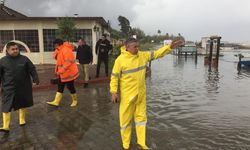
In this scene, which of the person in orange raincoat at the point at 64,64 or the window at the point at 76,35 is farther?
the window at the point at 76,35

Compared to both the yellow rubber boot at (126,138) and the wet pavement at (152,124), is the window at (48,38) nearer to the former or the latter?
the wet pavement at (152,124)

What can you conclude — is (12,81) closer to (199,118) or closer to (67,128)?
(67,128)

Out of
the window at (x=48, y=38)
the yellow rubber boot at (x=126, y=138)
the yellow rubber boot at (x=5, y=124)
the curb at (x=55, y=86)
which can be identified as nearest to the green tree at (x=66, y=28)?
the window at (x=48, y=38)

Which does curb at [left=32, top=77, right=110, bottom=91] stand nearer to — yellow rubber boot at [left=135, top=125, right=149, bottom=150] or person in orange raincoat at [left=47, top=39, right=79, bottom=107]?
person in orange raincoat at [left=47, top=39, right=79, bottom=107]

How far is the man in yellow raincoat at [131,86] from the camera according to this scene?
193 inches

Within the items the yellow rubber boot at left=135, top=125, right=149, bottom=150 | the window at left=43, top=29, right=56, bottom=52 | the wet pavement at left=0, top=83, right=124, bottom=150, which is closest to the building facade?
the window at left=43, top=29, right=56, bottom=52

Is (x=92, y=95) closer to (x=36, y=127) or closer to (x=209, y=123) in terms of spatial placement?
(x=36, y=127)

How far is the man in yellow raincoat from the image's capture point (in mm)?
4895

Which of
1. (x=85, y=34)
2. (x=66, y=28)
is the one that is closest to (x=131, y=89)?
(x=66, y=28)

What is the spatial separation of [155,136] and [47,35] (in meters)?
15.2

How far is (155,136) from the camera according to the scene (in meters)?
5.66

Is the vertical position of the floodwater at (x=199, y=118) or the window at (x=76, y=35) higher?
the window at (x=76, y=35)

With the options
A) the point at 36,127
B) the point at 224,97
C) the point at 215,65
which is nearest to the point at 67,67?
the point at 36,127

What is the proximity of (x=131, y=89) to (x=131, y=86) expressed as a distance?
0.17ft
